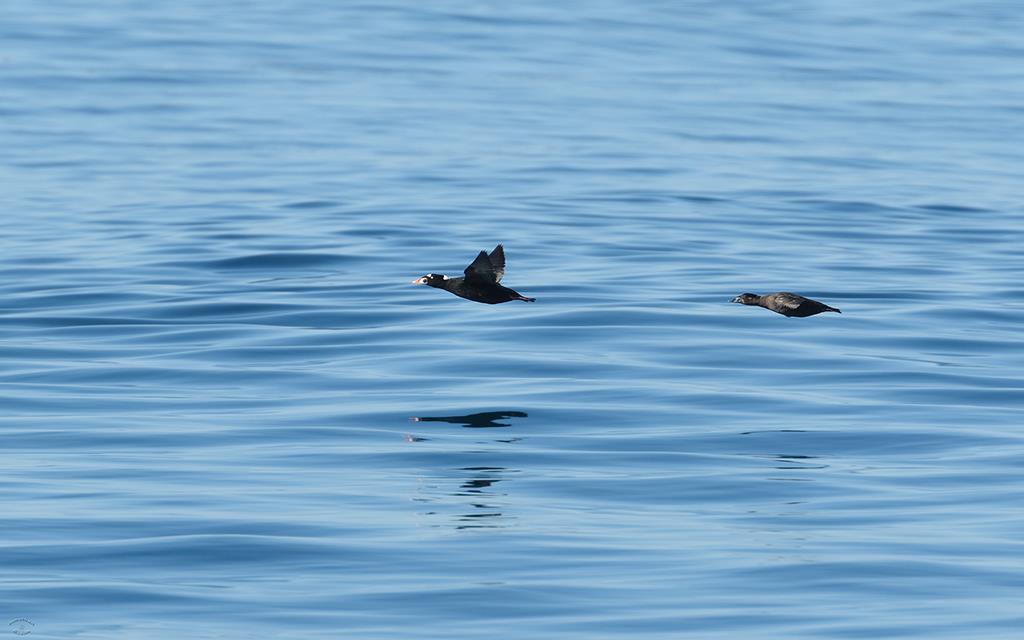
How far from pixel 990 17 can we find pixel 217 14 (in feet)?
101

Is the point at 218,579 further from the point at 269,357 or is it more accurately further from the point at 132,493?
the point at 269,357

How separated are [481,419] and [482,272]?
2.11 meters

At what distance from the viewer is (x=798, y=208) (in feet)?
121

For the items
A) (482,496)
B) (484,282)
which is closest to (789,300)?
(484,282)

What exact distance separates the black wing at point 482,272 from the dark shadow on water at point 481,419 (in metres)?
1.82

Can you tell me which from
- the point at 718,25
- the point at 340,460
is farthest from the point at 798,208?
the point at 718,25

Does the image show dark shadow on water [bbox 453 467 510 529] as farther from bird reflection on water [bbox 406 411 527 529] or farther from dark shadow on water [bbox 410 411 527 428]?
dark shadow on water [bbox 410 411 527 428]

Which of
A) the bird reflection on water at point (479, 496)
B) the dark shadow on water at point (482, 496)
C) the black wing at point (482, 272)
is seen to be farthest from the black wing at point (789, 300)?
the dark shadow on water at point (482, 496)

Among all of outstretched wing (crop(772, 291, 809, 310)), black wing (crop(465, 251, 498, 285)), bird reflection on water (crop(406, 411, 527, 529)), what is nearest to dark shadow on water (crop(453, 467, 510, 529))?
bird reflection on water (crop(406, 411, 527, 529))

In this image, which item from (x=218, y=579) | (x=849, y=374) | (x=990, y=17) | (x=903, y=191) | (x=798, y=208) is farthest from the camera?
(x=990, y=17)

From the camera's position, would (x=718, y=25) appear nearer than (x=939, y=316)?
No

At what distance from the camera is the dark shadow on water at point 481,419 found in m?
18.4

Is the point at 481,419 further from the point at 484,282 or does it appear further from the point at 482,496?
the point at 482,496

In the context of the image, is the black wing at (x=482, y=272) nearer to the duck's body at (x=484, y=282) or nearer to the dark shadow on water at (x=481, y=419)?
the duck's body at (x=484, y=282)
